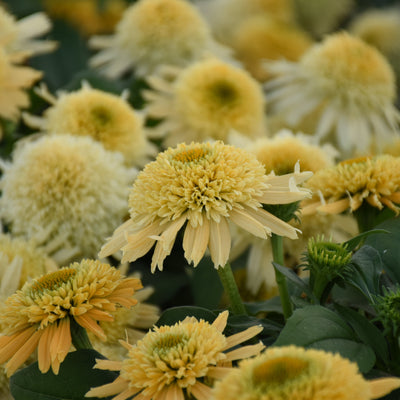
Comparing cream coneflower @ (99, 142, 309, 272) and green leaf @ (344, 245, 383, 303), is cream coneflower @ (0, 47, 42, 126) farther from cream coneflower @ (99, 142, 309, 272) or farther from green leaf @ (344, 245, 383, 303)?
green leaf @ (344, 245, 383, 303)

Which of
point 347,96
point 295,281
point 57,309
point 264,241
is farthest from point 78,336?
point 347,96

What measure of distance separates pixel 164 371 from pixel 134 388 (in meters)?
0.02

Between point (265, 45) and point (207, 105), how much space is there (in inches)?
15.3

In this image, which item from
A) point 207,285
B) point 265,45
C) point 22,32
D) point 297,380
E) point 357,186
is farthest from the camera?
point 265,45

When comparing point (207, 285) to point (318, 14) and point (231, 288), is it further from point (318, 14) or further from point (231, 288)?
point (318, 14)

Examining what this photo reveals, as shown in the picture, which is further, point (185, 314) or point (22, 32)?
point (22, 32)

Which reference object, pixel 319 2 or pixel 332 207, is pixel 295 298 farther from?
pixel 319 2

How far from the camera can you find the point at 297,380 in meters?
0.21

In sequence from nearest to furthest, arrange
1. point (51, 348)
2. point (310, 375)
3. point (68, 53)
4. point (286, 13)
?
point (310, 375) → point (51, 348) → point (68, 53) → point (286, 13)

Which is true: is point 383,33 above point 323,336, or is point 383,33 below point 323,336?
below

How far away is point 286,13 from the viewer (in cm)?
122

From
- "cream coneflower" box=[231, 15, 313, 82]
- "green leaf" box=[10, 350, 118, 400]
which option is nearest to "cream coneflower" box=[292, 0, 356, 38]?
"cream coneflower" box=[231, 15, 313, 82]

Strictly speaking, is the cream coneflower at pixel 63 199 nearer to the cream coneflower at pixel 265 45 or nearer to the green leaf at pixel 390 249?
the green leaf at pixel 390 249

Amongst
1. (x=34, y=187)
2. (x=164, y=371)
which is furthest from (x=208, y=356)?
(x=34, y=187)
